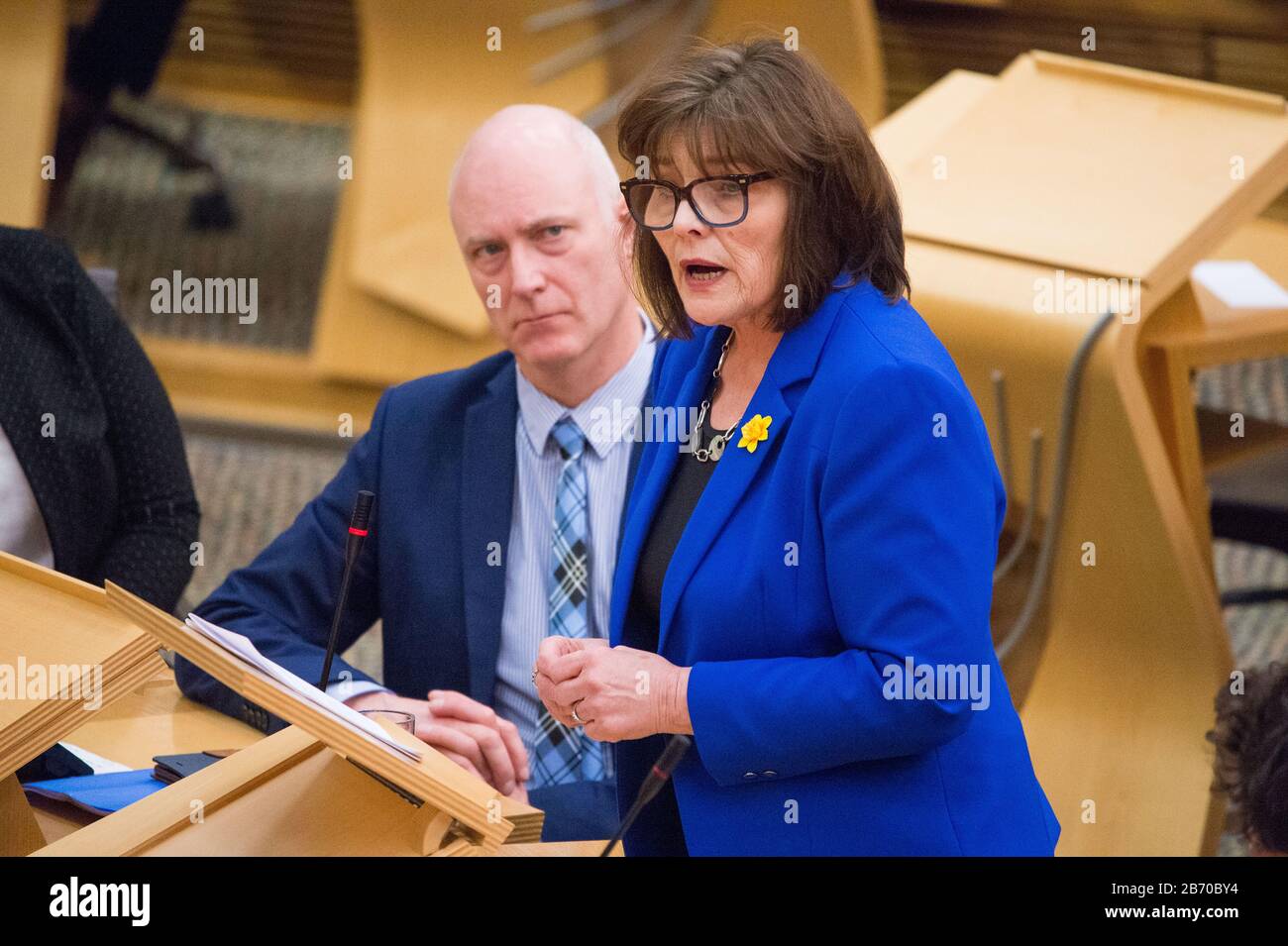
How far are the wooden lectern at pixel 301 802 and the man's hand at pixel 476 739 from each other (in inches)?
9.0

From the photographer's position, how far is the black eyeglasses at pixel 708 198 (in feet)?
4.85

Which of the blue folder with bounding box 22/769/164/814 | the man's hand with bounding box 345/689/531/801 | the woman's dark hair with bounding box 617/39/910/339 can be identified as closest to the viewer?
the woman's dark hair with bounding box 617/39/910/339

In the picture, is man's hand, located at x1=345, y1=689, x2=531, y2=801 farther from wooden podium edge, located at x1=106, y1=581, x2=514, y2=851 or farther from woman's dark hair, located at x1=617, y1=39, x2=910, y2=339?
woman's dark hair, located at x1=617, y1=39, x2=910, y2=339

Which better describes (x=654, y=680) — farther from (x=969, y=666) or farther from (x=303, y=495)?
(x=303, y=495)

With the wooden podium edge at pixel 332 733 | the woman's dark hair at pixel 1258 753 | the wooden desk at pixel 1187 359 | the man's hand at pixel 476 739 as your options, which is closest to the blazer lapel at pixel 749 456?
the wooden podium edge at pixel 332 733

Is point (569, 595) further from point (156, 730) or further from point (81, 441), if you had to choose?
point (81, 441)

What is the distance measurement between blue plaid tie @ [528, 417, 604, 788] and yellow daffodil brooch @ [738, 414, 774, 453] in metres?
0.72

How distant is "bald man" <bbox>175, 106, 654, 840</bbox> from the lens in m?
2.18

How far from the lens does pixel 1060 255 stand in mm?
2861

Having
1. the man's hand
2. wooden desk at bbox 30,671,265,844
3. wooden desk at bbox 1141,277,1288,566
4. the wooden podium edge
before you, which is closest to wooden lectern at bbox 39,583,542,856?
the wooden podium edge

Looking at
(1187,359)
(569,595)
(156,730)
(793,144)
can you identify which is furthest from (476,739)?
(1187,359)

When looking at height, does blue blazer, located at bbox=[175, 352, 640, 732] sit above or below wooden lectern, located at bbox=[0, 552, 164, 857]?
above

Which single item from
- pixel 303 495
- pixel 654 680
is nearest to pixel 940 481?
pixel 654 680

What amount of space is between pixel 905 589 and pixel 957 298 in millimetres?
1671
